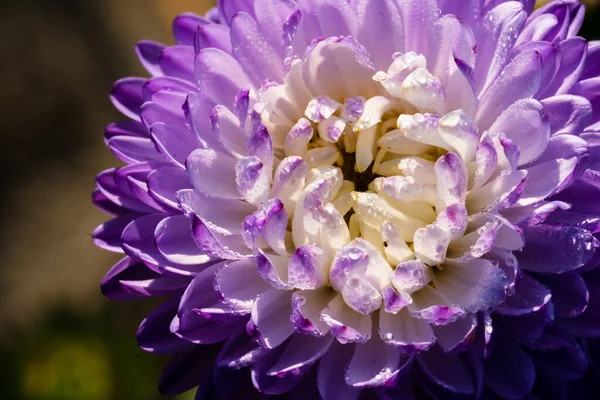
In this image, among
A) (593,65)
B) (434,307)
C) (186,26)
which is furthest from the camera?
(186,26)

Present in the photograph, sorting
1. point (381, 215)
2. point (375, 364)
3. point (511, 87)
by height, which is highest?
point (511, 87)

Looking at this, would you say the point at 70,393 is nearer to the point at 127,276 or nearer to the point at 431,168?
the point at 127,276

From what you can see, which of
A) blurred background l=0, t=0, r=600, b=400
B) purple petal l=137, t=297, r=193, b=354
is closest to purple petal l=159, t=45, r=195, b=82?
purple petal l=137, t=297, r=193, b=354

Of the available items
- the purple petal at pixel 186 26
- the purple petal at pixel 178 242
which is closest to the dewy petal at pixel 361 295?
the purple petal at pixel 178 242

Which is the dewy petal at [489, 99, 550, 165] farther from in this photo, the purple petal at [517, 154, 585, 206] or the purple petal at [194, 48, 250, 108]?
the purple petal at [194, 48, 250, 108]

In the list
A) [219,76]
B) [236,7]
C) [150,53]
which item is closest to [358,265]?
[219,76]

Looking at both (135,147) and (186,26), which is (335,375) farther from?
(186,26)

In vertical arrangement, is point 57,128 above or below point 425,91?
below

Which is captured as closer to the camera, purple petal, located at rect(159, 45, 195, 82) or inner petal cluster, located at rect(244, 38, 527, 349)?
inner petal cluster, located at rect(244, 38, 527, 349)
